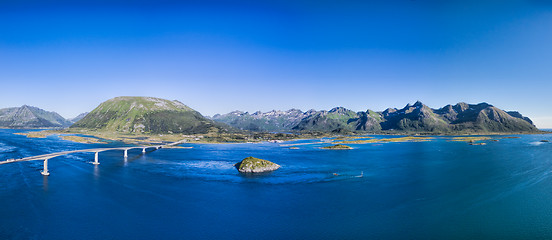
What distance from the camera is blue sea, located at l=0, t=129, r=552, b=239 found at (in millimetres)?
40562

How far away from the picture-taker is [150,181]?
240 feet

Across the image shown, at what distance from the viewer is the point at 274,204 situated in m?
53.2

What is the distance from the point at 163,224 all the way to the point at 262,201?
18.7 m

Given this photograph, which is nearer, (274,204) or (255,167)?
(274,204)

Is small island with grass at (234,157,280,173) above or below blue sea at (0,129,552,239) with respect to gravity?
above

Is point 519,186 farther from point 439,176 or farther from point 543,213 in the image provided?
point 543,213

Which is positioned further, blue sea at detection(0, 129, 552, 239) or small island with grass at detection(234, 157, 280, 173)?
small island with grass at detection(234, 157, 280, 173)

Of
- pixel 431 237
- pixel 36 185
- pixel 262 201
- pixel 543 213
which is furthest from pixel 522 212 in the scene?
pixel 36 185

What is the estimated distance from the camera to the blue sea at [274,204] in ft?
133

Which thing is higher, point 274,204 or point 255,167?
point 255,167

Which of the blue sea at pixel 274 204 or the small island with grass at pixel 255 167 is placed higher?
the small island with grass at pixel 255 167

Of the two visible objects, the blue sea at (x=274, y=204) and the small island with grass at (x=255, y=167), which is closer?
the blue sea at (x=274, y=204)

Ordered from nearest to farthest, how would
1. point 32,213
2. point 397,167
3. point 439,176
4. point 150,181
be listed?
1. point 32,213
2. point 150,181
3. point 439,176
4. point 397,167

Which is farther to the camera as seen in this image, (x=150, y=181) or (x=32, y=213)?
(x=150, y=181)
